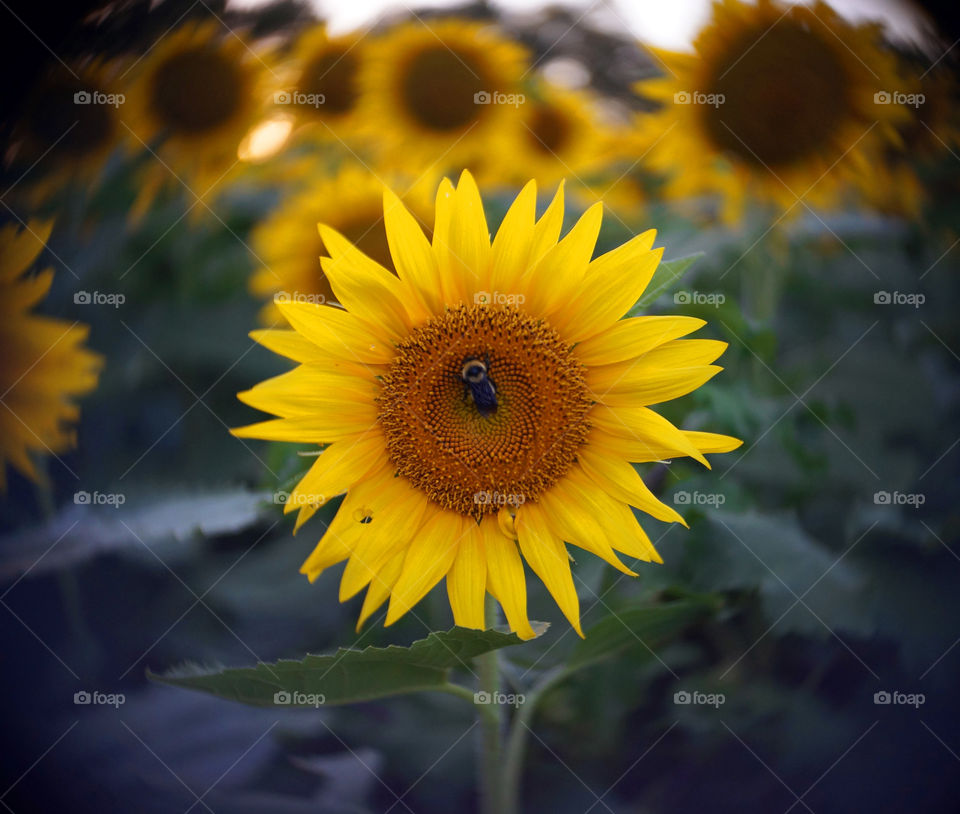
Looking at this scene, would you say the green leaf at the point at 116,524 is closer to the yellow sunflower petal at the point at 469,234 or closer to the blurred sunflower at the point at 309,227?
the yellow sunflower petal at the point at 469,234

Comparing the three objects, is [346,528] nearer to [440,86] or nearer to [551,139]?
[440,86]

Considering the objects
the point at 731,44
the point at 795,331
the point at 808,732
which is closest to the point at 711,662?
the point at 808,732

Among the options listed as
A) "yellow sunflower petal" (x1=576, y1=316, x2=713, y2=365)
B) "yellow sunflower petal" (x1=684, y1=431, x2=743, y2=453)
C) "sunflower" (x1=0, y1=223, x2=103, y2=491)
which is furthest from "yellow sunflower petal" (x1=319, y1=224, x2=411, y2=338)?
"sunflower" (x1=0, y1=223, x2=103, y2=491)

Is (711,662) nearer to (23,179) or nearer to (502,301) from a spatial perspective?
(502,301)

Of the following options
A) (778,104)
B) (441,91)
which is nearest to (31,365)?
(441,91)

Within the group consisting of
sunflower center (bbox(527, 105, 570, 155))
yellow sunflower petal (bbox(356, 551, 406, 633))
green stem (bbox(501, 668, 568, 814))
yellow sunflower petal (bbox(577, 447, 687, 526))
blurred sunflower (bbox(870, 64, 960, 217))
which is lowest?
green stem (bbox(501, 668, 568, 814))

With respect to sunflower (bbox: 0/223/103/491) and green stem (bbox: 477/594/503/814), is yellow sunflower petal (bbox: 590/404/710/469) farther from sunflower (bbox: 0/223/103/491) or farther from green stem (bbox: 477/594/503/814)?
sunflower (bbox: 0/223/103/491)
